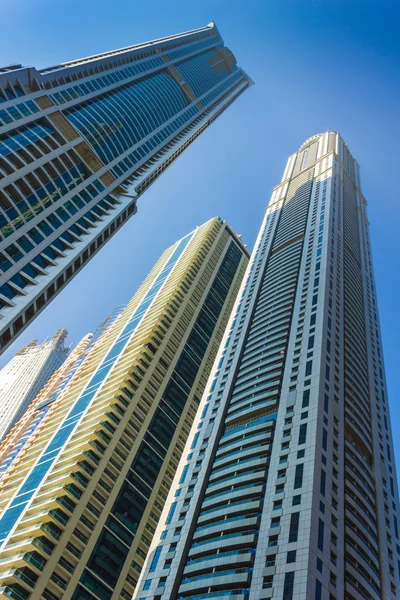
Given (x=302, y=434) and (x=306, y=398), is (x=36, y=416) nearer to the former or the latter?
(x=306, y=398)

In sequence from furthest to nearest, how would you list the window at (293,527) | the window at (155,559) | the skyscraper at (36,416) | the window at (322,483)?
the skyscraper at (36,416) → the window at (155,559) → the window at (322,483) → the window at (293,527)

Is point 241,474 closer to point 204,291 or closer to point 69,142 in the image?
point 69,142

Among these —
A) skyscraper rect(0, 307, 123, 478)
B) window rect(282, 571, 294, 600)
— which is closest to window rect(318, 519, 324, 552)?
Result: window rect(282, 571, 294, 600)

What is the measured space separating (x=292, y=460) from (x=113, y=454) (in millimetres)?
31679

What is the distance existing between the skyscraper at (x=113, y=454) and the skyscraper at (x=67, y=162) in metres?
25.9

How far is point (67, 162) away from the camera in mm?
79438

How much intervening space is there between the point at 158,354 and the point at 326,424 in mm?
44517

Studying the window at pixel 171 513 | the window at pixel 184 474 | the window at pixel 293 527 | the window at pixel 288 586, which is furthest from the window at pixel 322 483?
the window at pixel 184 474

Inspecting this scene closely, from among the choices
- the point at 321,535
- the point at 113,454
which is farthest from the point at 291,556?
the point at 113,454

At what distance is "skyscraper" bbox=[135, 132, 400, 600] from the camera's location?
5203 cm

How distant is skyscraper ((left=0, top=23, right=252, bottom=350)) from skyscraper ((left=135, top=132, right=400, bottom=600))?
99.6 ft

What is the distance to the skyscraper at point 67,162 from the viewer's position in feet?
209

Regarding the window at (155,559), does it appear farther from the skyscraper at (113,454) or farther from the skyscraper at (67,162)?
the skyscraper at (67,162)

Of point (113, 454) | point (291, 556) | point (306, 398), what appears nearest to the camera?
point (291, 556)
